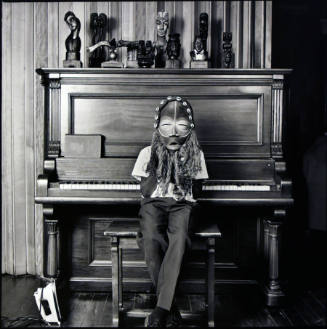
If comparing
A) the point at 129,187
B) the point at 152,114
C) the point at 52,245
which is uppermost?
the point at 152,114

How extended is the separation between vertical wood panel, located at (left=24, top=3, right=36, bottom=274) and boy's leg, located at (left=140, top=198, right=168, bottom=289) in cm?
136

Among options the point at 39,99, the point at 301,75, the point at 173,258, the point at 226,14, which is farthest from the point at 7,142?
the point at 301,75

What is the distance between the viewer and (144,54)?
11.1ft

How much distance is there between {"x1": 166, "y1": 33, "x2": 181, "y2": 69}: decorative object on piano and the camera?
343 centimetres

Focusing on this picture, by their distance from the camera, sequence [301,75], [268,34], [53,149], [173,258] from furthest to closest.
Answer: [301,75] → [268,34] → [53,149] → [173,258]

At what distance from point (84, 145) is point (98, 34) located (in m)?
0.94

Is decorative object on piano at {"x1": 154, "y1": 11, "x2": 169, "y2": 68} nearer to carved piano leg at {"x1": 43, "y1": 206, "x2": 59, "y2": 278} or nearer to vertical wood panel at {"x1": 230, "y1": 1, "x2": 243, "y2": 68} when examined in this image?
vertical wood panel at {"x1": 230, "y1": 1, "x2": 243, "y2": 68}

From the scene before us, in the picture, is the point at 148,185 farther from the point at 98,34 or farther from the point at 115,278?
the point at 98,34

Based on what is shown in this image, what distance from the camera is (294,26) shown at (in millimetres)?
4777

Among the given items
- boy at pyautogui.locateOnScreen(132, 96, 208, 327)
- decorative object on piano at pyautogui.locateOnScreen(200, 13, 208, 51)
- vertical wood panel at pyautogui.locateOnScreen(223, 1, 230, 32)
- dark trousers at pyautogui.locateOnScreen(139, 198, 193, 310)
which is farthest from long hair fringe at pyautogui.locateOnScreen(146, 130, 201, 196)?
vertical wood panel at pyautogui.locateOnScreen(223, 1, 230, 32)

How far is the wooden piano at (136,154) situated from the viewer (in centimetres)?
319

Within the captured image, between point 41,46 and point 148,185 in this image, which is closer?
point 148,185

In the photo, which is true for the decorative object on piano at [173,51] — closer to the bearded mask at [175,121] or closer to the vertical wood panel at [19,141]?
the bearded mask at [175,121]

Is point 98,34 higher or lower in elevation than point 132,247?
higher
